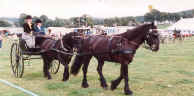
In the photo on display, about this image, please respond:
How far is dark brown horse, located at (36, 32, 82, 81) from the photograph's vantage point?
8969 mm

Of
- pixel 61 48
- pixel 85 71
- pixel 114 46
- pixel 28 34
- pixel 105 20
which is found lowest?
pixel 85 71

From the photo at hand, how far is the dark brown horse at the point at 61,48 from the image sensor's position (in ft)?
29.4

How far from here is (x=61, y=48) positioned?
9156mm

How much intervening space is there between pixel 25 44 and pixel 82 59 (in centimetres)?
264

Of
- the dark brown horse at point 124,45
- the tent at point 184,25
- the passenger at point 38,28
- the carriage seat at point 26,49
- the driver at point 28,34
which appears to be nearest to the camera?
the dark brown horse at point 124,45

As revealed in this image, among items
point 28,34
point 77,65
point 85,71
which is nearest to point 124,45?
point 85,71

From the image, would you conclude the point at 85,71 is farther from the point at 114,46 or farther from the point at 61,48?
the point at 114,46

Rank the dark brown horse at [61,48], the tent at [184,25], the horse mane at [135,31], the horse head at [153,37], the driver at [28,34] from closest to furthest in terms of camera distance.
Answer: the horse head at [153,37] < the horse mane at [135,31] < the dark brown horse at [61,48] < the driver at [28,34] < the tent at [184,25]

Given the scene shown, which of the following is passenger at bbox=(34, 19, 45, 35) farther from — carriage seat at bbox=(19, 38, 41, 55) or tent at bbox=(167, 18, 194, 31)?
tent at bbox=(167, 18, 194, 31)

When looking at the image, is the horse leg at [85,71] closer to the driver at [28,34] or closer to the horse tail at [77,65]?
the horse tail at [77,65]

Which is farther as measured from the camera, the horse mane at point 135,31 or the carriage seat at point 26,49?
the carriage seat at point 26,49

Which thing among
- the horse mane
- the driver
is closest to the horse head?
the horse mane

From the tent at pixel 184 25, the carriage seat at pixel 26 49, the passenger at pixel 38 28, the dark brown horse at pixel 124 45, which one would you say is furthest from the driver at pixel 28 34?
the tent at pixel 184 25

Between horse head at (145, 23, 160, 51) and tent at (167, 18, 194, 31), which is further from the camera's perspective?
tent at (167, 18, 194, 31)
